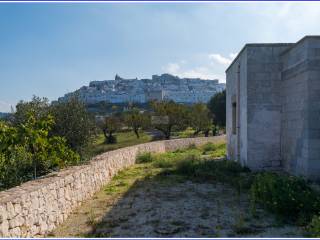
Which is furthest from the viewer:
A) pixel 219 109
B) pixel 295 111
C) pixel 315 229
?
pixel 219 109

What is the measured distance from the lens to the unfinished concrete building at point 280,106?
10.3 meters

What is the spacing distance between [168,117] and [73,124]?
75.0 feet

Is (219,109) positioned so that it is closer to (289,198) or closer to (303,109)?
(303,109)

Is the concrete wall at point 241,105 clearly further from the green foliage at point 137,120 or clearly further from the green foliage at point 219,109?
the green foliage at point 219,109

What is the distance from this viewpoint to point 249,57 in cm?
1280

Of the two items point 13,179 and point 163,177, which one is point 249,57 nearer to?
point 163,177

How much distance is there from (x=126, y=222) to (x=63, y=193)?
1.61 m

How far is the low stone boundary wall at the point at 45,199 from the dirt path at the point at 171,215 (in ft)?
0.82

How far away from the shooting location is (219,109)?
46.6 m

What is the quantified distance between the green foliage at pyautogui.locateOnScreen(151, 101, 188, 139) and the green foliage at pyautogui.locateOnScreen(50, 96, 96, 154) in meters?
21.9

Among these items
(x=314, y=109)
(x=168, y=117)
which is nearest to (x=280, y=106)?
(x=314, y=109)

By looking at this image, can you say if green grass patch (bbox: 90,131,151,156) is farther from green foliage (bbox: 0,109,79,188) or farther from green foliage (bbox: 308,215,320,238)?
green foliage (bbox: 308,215,320,238)

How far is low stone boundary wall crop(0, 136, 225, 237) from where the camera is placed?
5.61m

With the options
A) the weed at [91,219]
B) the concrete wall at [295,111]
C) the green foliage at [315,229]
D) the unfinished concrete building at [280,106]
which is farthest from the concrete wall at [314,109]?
the weed at [91,219]
